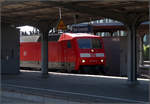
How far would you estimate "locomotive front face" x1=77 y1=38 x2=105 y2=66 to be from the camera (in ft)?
66.0

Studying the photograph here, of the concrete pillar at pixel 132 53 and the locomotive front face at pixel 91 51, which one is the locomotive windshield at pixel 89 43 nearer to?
the locomotive front face at pixel 91 51

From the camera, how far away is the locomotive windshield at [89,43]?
2081cm

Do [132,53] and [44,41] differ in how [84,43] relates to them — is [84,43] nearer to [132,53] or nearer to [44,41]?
[44,41]

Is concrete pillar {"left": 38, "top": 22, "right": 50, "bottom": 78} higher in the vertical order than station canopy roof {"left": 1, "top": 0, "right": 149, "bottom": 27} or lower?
lower

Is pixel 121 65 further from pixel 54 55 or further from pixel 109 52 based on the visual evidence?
pixel 54 55

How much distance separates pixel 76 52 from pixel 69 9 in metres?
7.75

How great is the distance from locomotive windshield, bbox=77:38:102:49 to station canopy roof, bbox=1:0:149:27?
291 cm

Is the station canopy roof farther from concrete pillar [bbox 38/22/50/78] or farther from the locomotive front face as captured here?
the locomotive front face

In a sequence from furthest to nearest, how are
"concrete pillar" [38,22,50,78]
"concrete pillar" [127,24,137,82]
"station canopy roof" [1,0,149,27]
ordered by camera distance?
"concrete pillar" [38,22,50,78], "concrete pillar" [127,24,137,82], "station canopy roof" [1,0,149,27]

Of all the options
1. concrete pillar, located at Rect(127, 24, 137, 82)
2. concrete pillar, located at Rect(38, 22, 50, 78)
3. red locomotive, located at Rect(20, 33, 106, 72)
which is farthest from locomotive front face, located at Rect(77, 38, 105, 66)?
concrete pillar, located at Rect(127, 24, 137, 82)

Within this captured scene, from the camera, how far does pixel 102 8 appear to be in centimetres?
1382

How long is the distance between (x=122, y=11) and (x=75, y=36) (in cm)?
717

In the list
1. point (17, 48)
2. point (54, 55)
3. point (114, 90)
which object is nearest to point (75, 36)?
point (54, 55)

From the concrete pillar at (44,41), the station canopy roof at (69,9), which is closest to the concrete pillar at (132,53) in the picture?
the station canopy roof at (69,9)
